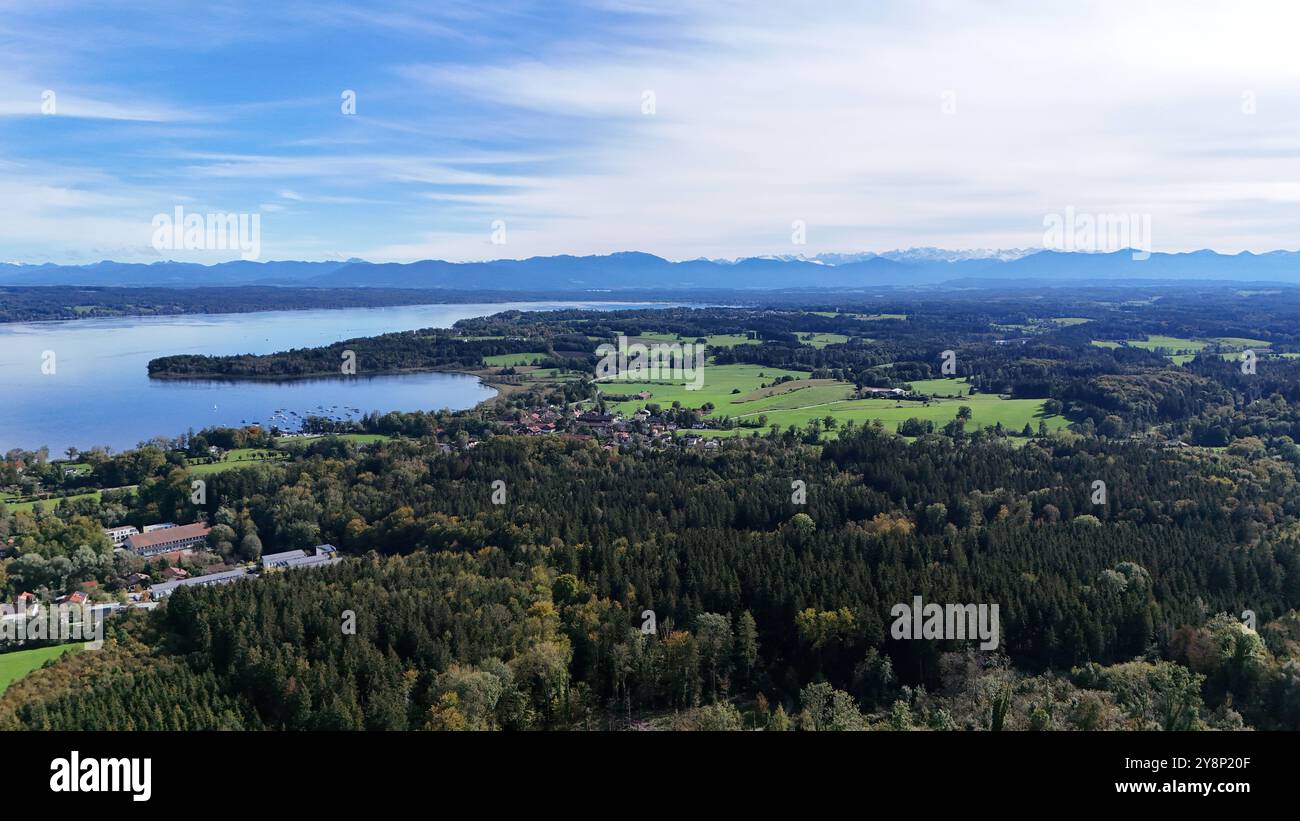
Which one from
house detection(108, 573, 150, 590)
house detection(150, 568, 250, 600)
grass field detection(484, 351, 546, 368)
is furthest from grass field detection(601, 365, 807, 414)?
house detection(108, 573, 150, 590)

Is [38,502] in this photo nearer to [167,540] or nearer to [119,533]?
[119,533]

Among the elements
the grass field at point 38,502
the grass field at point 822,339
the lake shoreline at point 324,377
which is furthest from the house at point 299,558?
the grass field at point 822,339

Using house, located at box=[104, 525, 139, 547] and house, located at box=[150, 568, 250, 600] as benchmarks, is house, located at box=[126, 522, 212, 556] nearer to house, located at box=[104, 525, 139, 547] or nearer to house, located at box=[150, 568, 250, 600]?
house, located at box=[104, 525, 139, 547]

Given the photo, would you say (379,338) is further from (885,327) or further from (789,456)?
(789,456)

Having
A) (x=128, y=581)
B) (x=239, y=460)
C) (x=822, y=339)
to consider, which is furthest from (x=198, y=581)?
(x=822, y=339)

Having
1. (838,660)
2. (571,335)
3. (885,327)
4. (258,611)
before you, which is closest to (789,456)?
(838,660)

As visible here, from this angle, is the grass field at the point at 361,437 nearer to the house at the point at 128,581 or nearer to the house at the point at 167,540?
the house at the point at 167,540
